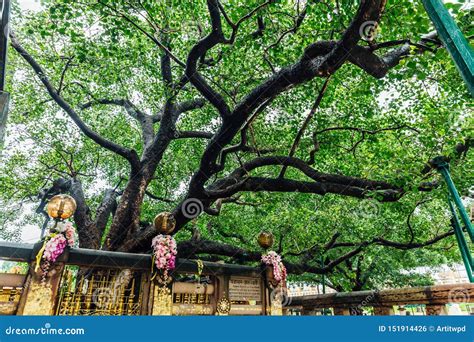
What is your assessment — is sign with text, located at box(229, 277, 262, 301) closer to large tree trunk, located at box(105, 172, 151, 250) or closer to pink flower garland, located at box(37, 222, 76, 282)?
pink flower garland, located at box(37, 222, 76, 282)

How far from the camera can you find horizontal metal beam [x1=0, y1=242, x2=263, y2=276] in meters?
3.94

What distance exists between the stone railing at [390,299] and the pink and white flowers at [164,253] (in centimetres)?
448

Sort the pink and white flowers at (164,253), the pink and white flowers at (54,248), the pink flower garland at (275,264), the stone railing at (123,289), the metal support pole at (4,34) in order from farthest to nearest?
the pink flower garland at (275,264) < the pink and white flowers at (164,253) < the pink and white flowers at (54,248) < the stone railing at (123,289) < the metal support pole at (4,34)

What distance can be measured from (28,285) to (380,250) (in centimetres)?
1349

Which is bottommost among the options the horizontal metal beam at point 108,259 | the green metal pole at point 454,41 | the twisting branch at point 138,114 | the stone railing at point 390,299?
the stone railing at point 390,299

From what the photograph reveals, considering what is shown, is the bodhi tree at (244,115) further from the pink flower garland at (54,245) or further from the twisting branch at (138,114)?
the pink flower garland at (54,245)

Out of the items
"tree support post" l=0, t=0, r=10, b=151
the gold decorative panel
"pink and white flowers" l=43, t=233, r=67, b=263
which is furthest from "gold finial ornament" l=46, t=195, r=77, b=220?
"tree support post" l=0, t=0, r=10, b=151

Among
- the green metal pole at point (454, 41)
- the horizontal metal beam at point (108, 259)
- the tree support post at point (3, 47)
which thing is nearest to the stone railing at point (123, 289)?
the horizontal metal beam at point (108, 259)

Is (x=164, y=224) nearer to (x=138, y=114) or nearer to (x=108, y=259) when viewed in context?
(x=108, y=259)

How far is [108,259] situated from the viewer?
4539mm

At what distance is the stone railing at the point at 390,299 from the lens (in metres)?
4.76

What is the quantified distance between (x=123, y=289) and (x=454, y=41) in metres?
5.17

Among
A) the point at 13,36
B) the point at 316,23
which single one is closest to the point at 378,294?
the point at 316,23

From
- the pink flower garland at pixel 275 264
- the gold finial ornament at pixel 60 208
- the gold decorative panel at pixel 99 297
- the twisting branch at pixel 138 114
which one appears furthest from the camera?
the twisting branch at pixel 138 114
